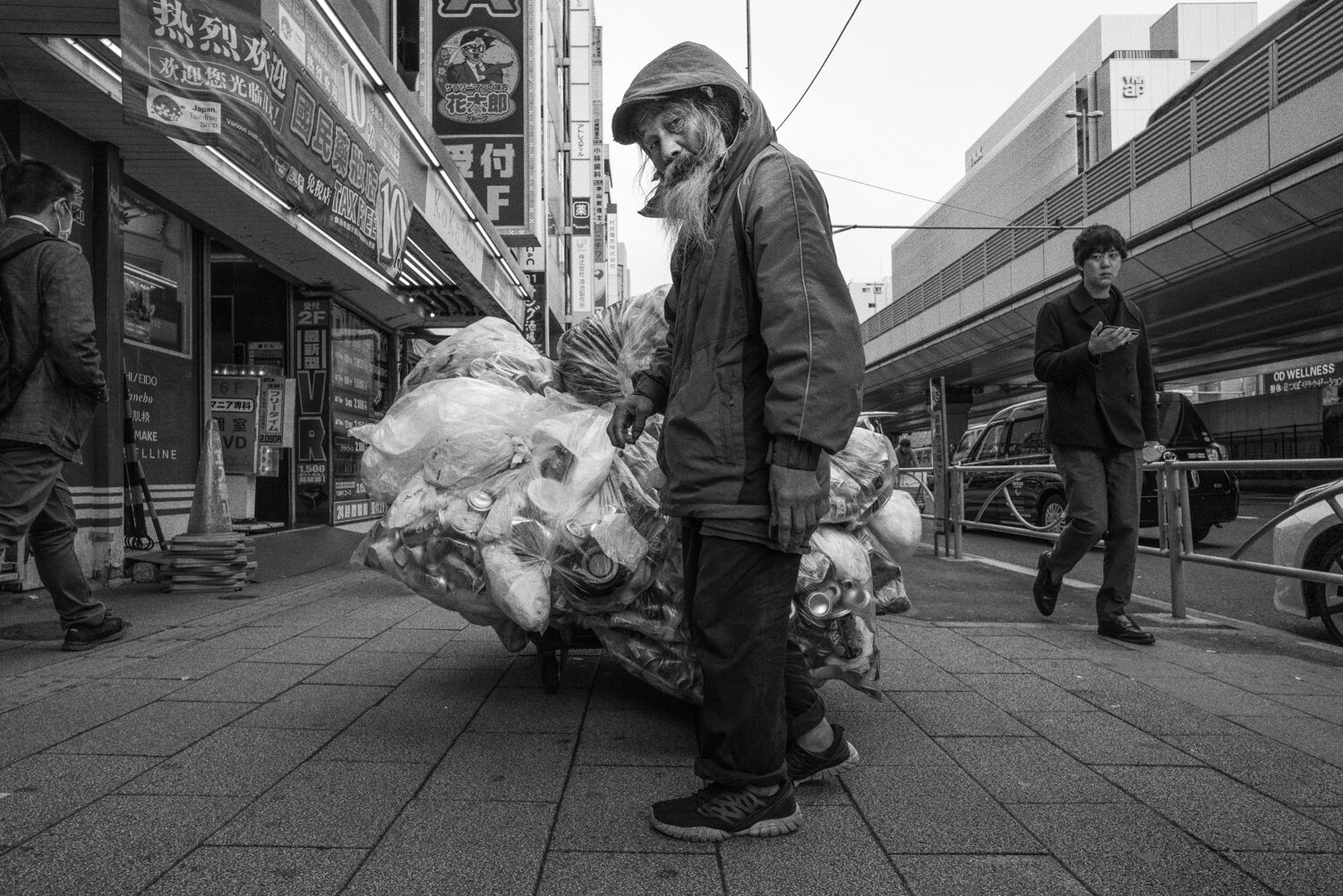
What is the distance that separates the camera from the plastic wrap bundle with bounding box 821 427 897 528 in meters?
2.58

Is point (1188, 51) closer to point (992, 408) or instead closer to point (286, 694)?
point (992, 408)

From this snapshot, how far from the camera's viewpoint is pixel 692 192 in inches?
86.0

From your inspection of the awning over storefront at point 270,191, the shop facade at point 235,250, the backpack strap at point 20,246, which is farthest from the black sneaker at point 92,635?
the awning over storefront at point 270,191

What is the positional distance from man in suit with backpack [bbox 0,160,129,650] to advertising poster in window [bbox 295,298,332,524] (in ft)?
20.4

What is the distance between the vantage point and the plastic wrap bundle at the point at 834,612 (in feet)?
8.00

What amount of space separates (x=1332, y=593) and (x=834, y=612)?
3.33m

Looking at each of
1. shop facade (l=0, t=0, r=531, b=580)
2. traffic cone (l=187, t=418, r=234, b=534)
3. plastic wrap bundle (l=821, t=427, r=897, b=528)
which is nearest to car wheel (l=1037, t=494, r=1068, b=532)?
shop facade (l=0, t=0, r=531, b=580)

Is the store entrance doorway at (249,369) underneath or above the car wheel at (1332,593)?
above

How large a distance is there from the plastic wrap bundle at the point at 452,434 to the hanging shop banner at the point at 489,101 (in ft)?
34.2

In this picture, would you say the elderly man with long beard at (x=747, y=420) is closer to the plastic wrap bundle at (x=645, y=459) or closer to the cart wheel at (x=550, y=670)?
the plastic wrap bundle at (x=645, y=459)

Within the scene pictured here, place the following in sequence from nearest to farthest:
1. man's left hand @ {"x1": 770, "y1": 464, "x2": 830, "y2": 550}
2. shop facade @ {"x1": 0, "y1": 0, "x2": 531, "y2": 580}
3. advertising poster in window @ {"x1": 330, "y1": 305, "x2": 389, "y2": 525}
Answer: man's left hand @ {"x1": 770, "y1": 464, "x2": 830, "y2": 550}, shop facade @ {"x1": 0, "y1": 0, "x2": 531, "y2": 580}, advertising poster in window @ {"x1": 330, "y1": 305, "x2": 389, "y2": 525}

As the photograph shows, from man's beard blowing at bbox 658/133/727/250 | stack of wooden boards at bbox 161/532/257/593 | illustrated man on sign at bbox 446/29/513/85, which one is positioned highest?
illustrated man on sign at bbox 446/29/513/85

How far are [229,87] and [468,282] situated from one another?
6.27 metres

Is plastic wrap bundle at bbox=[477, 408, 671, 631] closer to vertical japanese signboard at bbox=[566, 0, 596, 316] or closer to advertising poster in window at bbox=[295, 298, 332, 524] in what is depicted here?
advertising poster in window at bbox=[295, 298, 332, 524]
